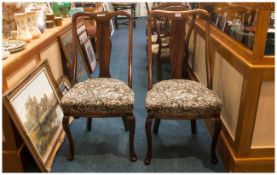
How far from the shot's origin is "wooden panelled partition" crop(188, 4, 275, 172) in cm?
135

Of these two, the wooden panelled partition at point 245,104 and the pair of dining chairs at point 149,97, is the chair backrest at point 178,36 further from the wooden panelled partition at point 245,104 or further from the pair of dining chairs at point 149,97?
the wooden panelled partition at point 245,104

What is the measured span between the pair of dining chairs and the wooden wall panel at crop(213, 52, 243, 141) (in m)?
0.11

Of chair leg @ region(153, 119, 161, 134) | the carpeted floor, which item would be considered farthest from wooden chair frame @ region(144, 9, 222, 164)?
chair leg @ region(153, 119, 161, 134)

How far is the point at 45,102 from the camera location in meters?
1.84

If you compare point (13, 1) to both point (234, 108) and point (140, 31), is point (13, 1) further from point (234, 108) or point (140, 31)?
point (140, 31)

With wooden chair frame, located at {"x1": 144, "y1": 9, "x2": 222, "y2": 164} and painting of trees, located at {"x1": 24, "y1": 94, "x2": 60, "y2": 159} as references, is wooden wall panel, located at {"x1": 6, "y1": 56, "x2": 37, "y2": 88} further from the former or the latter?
wooden chair frame, located at {"x1": 144, "y1": 9, "x2": 222, "y2": 164}

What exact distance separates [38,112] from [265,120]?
139cm

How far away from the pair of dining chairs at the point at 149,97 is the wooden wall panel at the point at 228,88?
0.11 metres

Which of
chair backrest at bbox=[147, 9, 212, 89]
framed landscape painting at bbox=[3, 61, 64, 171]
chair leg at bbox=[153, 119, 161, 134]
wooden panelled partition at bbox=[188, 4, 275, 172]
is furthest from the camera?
chair leg at bbox=[153, 119, 161, 134]

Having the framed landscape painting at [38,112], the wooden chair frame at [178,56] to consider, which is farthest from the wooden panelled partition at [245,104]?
the framed landscape painting at [38,112]

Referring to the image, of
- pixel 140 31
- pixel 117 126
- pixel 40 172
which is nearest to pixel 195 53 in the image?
pixel 117 126

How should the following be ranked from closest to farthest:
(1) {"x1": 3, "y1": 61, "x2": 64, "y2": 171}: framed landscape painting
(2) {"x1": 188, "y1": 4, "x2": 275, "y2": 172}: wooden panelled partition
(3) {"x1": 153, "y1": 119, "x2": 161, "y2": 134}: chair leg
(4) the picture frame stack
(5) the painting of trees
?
(2) {"x1": 188, "y1": 4, "x2": 275, "y2": 172}: wooden panelled partition
(1) {"x1": 3, "y1": 61, "x2": 64, "y2": 171}: framed landscape painting
(5) the painting of trees
(3) {"x1": 153, "y1": 119, "x2": 161, "y2": 134}: chair leg
(4) the picture frame stack

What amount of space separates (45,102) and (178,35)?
1.03 m

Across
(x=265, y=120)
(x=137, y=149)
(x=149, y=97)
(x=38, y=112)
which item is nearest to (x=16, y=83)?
(x=38, y=112)
